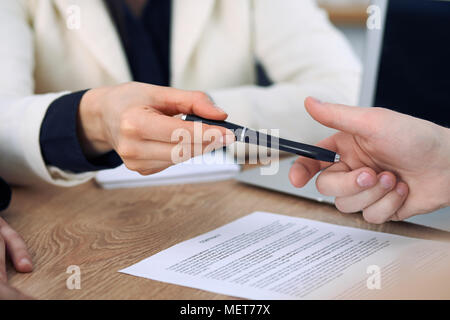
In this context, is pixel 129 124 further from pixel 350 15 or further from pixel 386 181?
pixel 350 15

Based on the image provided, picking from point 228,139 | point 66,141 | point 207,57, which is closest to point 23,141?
point 66,141

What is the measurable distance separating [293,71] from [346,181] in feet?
2.14

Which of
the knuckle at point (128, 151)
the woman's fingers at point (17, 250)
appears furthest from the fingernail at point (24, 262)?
the knuckle at point (128, 151)

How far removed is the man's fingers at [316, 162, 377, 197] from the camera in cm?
50

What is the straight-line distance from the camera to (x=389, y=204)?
522mm

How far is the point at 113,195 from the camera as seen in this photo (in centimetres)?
70

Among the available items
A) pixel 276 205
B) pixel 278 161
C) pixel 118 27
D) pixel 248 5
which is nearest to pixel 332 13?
pixel 248 5

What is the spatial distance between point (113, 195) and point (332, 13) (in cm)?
216

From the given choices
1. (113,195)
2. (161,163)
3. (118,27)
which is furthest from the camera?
(118,27)

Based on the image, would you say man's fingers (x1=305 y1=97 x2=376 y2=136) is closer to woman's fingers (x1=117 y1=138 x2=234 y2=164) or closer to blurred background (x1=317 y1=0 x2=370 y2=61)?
woman's fingers (x1=117 y1=138 x2=234 y2=164)

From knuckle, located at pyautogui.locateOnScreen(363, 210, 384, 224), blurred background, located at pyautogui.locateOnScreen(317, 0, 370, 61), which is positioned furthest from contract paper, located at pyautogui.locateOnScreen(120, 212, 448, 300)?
blurred background, located at pyautogui.locateOnScreen(317, 0, 370, 61)

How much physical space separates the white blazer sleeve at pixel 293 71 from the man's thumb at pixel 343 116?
392 mm

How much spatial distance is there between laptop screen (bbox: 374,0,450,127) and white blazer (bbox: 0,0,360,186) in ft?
0.82
